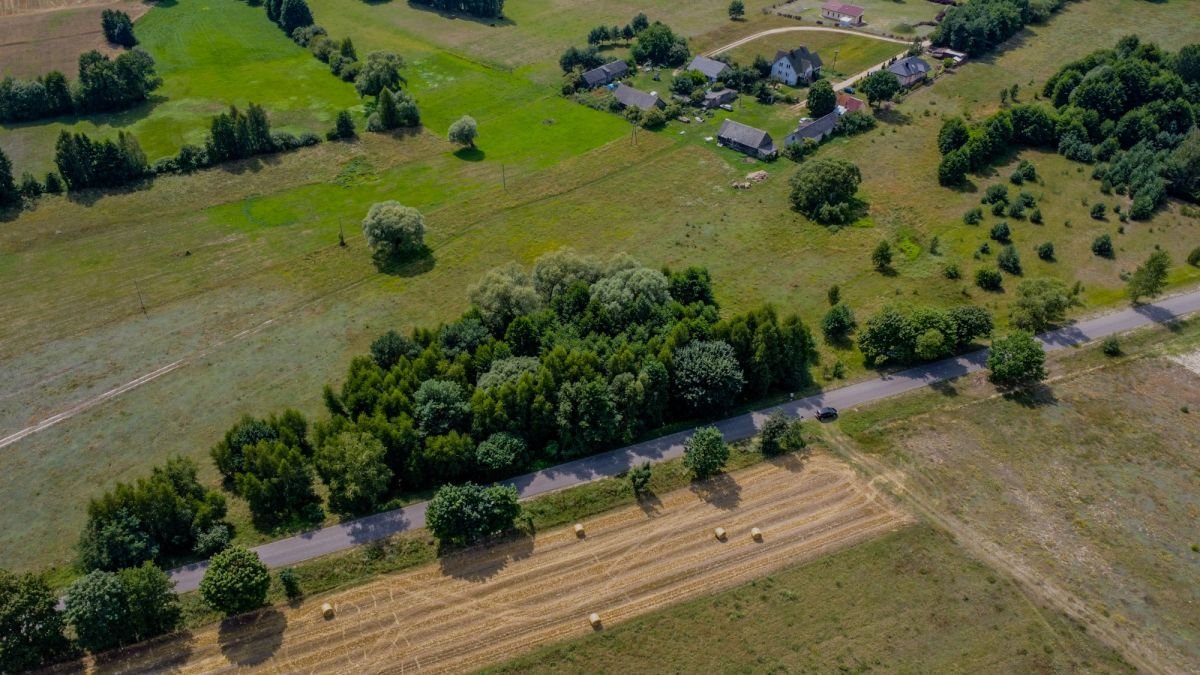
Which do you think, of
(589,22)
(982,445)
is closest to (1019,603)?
(982,445)

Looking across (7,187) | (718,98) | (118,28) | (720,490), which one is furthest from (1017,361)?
(118,28)

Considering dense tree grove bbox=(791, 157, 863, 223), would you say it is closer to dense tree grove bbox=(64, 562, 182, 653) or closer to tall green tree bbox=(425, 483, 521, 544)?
tall green tree bbox=(425, 483, 521, 544)

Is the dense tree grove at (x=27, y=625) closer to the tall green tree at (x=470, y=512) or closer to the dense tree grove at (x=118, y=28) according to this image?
the tall green tree at (x=470, y=512)

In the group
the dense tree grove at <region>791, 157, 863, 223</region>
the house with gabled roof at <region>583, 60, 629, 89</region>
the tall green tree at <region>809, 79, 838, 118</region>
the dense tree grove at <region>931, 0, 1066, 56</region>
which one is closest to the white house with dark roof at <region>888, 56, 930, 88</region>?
the dense tree grove at <region>931, 0, 1066, 56</region>

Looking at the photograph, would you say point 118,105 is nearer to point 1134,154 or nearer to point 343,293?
point 343,293

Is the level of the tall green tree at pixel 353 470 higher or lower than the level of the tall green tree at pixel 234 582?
higher

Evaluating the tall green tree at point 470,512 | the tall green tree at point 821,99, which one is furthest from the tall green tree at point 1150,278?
the tall green tree at point 470,512
